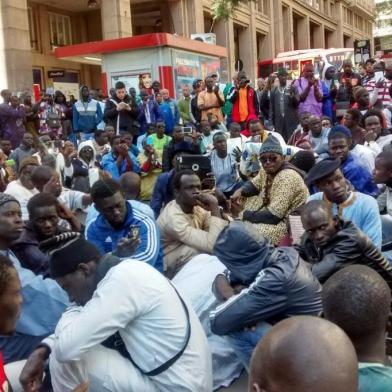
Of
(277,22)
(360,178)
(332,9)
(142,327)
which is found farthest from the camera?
(332,9)

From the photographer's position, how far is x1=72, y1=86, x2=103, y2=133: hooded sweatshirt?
13008 mm

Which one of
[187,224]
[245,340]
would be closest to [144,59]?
[187,224]

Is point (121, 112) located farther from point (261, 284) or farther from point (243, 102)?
point (261, 284)

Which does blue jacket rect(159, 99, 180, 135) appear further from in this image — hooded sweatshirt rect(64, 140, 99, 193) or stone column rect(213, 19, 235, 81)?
stone column rect(213, 19, 235, 81)

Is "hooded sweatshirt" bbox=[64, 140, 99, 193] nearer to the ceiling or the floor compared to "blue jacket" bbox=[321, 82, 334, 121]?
nearer to the floor

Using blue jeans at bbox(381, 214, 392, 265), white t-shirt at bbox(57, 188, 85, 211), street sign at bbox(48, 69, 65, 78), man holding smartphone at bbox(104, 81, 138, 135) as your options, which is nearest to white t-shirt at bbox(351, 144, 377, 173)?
blue jeans at bbox(381, 214, 392, 265)

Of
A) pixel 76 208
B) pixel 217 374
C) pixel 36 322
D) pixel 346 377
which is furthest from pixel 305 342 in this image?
pixel 76 208

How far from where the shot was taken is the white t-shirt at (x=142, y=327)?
2.93 m

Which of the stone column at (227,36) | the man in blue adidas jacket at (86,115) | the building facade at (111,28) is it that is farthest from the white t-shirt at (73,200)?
the stone column at (227,36)

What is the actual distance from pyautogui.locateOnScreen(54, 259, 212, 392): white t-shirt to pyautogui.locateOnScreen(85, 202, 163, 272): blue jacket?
1.40 meters

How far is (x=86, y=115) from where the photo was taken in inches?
512

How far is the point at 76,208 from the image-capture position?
6477 millimetres

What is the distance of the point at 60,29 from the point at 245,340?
2399 centimetres

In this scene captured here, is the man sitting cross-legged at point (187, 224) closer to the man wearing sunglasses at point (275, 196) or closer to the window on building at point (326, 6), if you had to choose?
the man wearing sunglasses at point (275, 196)
